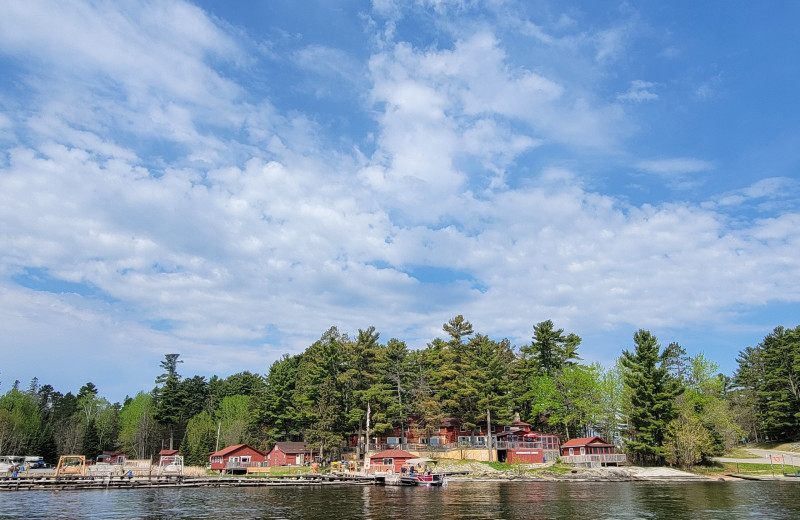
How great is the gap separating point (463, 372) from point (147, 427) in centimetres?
7549

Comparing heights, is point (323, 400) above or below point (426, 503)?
above

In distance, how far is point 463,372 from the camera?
87.0 metres

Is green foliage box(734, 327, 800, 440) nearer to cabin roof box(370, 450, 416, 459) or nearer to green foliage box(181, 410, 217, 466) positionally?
cabin roof box(370, 450, 416, 459)

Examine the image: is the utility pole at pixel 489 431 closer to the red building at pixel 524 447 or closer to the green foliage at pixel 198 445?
the red building at pixel 524 447

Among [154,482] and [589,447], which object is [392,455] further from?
[154,482]

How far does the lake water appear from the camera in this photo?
36125 millimetres

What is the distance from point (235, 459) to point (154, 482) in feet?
73.2

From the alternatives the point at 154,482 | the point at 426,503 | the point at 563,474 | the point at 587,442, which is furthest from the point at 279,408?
the point at 426,503

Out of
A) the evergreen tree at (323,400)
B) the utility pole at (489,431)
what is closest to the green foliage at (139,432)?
the evergreen tree at (323,400)

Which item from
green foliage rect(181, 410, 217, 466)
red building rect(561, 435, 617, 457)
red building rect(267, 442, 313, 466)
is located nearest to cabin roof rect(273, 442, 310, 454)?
red building rect(267, 442, 313, 466)

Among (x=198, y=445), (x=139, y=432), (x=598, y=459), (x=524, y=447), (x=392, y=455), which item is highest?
(x=139, y=432)

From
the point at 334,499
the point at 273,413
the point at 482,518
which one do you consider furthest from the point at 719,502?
the point at 273,413

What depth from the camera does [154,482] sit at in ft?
209

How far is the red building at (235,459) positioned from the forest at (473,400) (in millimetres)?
9215
